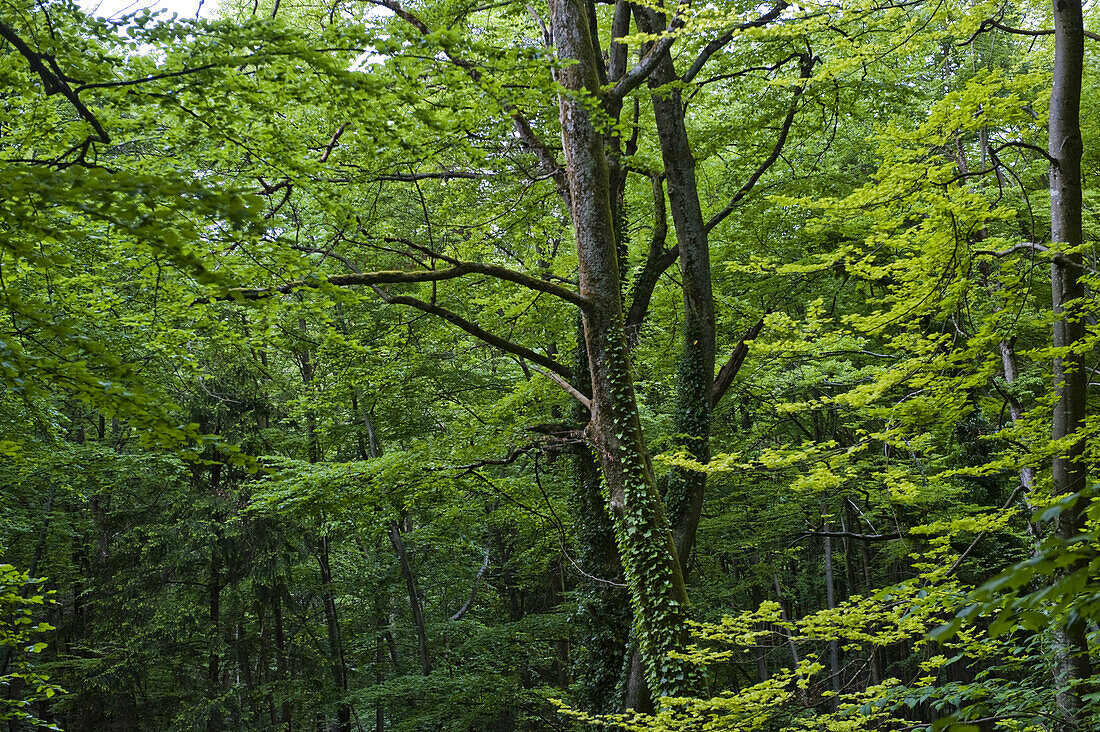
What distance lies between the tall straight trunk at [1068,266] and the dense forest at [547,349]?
3cm

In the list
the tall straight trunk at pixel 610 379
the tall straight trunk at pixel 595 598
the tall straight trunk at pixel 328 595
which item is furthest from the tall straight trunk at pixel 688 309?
the tall straight trunk at pixel 328 595

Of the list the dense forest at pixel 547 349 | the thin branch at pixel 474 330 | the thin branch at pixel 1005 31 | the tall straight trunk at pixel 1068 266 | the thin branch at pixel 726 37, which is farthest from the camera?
the thin branch at pixel 726 37

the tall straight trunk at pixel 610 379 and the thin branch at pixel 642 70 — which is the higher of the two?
the thin branch at pixel 642 70

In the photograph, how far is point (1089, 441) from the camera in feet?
13.5

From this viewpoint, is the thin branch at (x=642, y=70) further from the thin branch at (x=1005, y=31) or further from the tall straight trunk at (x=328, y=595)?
the tall straight trunk at (x=328, y=595)

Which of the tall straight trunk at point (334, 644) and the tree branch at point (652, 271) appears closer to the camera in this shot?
the tree branch at point (652, 271)

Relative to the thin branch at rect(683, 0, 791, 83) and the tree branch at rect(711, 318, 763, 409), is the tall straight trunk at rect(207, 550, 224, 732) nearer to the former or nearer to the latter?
the tree branch at rect(711, 318, 763, 409)

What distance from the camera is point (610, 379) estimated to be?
638 centimetres

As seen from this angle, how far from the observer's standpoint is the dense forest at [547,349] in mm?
3777

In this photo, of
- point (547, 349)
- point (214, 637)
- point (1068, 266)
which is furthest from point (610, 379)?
point (214, 637)

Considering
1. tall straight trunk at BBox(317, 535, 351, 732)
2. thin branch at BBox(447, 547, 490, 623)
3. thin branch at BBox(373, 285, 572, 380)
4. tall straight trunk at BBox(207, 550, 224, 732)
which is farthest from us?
thin branch at BBox(447, 547, 490, 623)

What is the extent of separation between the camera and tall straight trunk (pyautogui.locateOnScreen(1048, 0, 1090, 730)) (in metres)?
4.19

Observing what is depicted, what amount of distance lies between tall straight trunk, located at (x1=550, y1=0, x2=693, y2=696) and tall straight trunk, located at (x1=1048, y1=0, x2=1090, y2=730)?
2798mm

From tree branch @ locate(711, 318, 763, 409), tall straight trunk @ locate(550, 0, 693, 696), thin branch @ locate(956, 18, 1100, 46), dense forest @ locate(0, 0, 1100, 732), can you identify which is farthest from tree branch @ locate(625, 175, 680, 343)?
thin branch @ locate(956, 18, 1100, 46)
